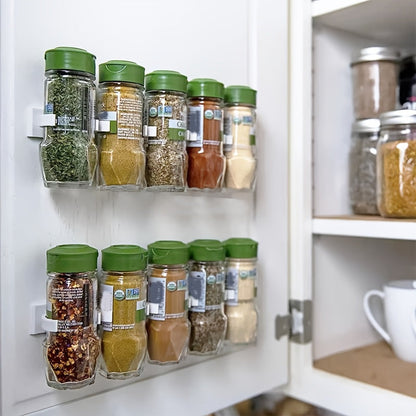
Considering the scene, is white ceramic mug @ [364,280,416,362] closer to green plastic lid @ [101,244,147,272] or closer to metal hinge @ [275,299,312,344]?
metal hinge @ [275,299,312,344]

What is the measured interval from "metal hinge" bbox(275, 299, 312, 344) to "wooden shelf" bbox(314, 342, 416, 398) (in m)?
0.07

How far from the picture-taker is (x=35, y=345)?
807 millimetres

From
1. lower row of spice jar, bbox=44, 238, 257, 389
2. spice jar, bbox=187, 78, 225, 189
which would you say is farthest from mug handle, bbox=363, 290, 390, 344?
spice jar, bbox=187, 78, 225, 189

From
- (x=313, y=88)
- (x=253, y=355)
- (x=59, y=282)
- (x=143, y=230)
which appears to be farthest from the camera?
(x=313, y=88)

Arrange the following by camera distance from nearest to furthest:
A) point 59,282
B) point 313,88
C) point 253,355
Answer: point 59,282, point 253,355, point 313,88

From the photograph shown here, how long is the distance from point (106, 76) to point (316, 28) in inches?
23.8

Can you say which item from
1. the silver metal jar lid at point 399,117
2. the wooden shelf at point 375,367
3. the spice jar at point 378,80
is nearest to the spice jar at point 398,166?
the silver metal jar lid at point 399,117

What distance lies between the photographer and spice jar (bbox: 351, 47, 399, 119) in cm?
123

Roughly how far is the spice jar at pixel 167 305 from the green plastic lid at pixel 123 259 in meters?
0.04

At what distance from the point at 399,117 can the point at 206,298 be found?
0.52 meters

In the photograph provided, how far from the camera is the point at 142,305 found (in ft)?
2.78

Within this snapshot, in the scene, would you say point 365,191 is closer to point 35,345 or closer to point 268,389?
point 268,389

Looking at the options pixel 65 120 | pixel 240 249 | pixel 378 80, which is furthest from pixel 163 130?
pixel 378 80

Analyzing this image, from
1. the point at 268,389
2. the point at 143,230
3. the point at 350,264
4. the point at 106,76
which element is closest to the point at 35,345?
the point at 143,230
